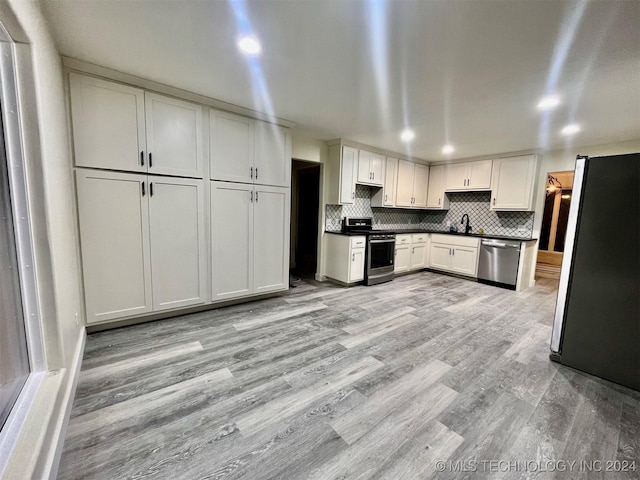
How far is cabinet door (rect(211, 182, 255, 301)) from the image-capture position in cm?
315

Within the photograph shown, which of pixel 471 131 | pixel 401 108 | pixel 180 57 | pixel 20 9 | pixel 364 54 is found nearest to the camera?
pixel 20 9

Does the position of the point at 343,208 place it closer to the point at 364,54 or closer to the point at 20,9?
the point at 364,54

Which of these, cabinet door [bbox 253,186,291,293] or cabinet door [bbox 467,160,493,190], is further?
cabinet door [bbox 467,160,493,190]

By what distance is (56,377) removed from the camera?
1.46 metres

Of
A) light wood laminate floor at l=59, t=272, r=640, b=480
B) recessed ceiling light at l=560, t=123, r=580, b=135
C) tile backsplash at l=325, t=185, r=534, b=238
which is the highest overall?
recessed ceiling light at l=560, t=123, r=580, b=135

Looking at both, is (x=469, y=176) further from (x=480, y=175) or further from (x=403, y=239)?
(x=403, y=239)

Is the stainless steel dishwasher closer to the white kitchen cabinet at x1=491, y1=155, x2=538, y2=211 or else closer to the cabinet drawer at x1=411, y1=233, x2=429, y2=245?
the white kitchen cabinet at x1=491, y1=155, x2=538, y2=211

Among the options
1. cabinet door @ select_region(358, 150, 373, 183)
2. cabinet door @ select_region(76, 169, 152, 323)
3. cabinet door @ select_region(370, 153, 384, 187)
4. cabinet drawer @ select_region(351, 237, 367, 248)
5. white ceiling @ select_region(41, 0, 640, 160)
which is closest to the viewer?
white ceiling @ select_region(41, 0, 640, 160)

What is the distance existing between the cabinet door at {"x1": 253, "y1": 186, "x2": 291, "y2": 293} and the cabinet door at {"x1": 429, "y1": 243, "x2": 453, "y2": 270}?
3.34 meters

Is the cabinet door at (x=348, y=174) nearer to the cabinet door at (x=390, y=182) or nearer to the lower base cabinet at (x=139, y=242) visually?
the cabinet door at (x=390, y=182)

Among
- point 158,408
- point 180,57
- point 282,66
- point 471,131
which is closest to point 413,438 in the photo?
point 158,408

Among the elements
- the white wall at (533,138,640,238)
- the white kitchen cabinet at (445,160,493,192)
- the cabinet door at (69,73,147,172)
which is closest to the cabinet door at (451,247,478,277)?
the white wall at (533,138,640,238)

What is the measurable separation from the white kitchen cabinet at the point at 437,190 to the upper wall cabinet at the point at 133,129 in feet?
15.6

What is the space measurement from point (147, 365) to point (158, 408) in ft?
1.83
